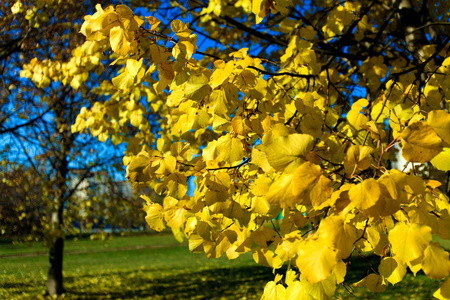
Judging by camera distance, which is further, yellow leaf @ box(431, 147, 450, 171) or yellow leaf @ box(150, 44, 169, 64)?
yellow leaf @ box(150, 44, 169, 64)

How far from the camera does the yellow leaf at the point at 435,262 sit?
93 cm

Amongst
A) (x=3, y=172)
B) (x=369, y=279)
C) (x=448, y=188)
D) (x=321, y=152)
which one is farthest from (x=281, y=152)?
(x=3, y=172)

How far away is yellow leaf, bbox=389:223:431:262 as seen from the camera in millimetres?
916

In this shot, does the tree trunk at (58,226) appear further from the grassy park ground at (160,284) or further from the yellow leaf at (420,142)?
the yellow leaf at (420,142)

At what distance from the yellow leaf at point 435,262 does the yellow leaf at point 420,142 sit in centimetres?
25

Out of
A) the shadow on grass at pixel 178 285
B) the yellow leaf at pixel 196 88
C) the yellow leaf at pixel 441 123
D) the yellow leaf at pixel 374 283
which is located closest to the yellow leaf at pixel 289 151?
the yellow leaf at pixel 441 123

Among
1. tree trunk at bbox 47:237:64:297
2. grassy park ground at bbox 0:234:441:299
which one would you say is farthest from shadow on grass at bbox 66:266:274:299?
tree trunk at bbox 47:237:64:297

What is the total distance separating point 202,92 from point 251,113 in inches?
14.2

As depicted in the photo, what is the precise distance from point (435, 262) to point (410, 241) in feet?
0.30

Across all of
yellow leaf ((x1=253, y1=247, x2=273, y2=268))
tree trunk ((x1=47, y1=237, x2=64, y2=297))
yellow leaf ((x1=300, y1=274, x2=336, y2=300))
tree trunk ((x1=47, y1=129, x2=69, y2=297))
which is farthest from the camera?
tree trunk ((x1=47, y1=237, x2=64, y2=297))

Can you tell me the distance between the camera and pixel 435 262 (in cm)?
94

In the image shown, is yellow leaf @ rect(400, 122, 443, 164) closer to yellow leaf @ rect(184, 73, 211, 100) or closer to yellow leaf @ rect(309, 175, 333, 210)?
yellow leaf @ rect(309, 175, 333, 210)

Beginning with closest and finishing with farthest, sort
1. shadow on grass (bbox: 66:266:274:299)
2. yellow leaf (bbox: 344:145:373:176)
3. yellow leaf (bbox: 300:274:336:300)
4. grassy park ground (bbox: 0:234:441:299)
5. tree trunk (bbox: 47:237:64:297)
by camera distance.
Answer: yellow leaf (bbox: 344:145:373:176)
yellow leaf (bbox: 300:274:336:300)
grassy park ground (bbox: 0:234:441:299)
tree trunk (bbox: 47:237:64:297)
shadow on grass (bbox: 66:266:274:299)

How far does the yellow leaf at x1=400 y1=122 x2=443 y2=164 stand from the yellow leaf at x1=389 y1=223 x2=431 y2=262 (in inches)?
7.3
